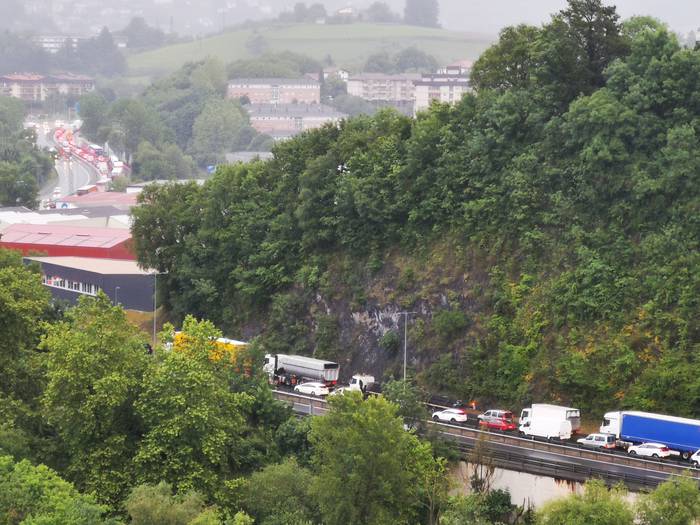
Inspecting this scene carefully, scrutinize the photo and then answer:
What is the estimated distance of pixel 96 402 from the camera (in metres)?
43.4

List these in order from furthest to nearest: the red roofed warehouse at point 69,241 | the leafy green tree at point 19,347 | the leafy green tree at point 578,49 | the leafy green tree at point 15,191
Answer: the leafy green tree at point 15,191 < the red roofed warehouse at point 69,241 < the leafy green tree at point 578,49 < the leafy green tree at point 19,347

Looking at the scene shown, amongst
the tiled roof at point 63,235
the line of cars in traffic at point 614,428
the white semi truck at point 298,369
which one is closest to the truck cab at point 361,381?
the white semi truck at point 298,369

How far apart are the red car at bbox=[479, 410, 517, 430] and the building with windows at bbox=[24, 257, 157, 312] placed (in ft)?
84.6

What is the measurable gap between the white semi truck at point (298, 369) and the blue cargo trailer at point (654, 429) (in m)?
13.2

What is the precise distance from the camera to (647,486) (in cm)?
4100

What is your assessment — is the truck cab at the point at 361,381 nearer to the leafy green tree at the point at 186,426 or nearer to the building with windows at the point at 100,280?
the leafy green tree at the point at 186,426

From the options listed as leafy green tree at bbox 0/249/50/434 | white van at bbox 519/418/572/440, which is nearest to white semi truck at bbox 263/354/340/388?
leafy green tree at bbox 0/249/50/434

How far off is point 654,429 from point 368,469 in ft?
33.1

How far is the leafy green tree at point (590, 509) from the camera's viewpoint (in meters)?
36.3

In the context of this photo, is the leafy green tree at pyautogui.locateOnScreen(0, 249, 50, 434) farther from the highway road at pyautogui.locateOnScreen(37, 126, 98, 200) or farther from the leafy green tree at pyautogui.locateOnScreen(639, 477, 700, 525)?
the highway road at pyautogui.locateOnScreen(37, 126, 98, 200)

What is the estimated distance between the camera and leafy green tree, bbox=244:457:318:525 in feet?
137

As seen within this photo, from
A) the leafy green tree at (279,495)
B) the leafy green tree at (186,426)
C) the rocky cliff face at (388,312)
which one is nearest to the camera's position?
the leafy green tree at (279,495)

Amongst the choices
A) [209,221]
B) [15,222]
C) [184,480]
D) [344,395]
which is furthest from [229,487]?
[15,222]

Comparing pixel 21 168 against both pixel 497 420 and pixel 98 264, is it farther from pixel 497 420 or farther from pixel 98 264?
pixel 497 420
